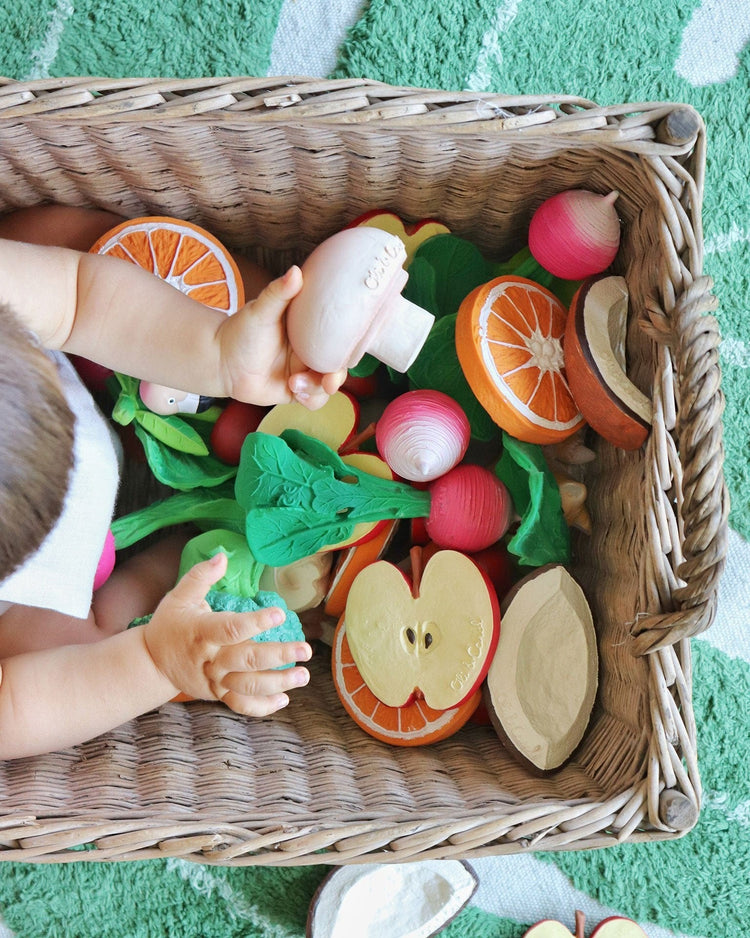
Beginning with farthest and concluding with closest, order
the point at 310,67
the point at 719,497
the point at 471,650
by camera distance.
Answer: the point at 310,67
the point at 471,650
the point at 719,497

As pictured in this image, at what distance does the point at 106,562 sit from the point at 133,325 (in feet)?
0.67

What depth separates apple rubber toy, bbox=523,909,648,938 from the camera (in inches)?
31.4

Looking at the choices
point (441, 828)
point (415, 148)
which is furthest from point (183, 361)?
point (441, 828)

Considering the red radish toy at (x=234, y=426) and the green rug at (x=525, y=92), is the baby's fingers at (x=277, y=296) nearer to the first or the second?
the red radish toy at (x=234, y=426)

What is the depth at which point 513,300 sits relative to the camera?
0.66 m

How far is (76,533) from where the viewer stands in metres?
0.67

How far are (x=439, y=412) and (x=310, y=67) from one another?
0.44 m

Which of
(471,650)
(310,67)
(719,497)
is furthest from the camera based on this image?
(310,67)

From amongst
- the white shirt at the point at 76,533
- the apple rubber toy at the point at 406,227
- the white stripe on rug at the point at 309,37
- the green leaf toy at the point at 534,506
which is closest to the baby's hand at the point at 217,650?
the white shirt at the point at 76,533

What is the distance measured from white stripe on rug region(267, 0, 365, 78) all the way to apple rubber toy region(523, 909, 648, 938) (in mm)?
847

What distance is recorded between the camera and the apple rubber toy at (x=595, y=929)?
80 centimetres

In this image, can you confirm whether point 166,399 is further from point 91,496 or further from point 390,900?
point 390,900

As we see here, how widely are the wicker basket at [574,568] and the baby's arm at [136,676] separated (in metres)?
0.04

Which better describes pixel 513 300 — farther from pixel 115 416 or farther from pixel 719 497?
pixel 115 416
